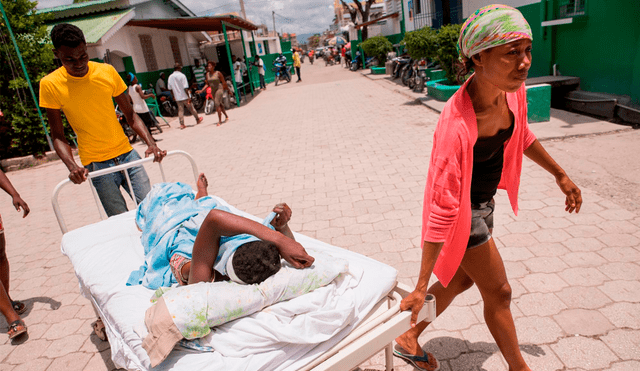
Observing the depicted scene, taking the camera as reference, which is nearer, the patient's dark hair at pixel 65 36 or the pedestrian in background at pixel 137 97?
the patient's dark hair at pixel 65 36

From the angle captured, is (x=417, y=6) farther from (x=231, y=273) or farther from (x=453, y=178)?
(x=231, y=273)

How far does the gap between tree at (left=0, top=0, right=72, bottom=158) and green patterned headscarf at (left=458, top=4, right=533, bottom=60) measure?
36.0 feet

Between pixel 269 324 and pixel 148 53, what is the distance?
15823 millimetres

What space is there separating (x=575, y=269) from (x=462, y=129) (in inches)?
83.5

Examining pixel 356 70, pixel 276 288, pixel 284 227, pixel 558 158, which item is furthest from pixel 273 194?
pixel 356 70

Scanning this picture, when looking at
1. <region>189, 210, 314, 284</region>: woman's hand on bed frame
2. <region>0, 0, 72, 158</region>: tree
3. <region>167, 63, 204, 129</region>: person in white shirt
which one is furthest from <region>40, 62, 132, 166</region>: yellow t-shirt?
<region>167, 63, 204, 129</region>: person in white shirt

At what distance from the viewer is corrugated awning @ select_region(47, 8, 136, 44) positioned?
11148mm

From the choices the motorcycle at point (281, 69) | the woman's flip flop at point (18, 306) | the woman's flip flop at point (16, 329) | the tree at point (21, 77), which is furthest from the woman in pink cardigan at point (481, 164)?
the motorcycle at point (281, 69)

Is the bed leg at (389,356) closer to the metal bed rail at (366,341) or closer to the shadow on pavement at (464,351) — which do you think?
the metal bed rail at (366,341)

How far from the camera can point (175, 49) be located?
17.5 meters

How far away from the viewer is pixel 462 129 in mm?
1614

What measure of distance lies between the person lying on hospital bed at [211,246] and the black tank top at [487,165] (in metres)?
0.92

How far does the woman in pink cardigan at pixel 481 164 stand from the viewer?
5.09 ft

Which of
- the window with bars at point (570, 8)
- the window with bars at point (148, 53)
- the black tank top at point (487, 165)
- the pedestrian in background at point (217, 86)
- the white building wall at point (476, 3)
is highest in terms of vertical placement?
the window with bars at point (148, 53)
